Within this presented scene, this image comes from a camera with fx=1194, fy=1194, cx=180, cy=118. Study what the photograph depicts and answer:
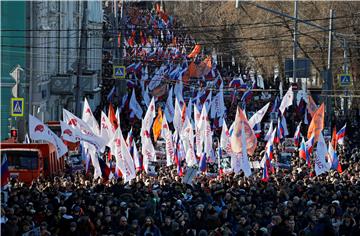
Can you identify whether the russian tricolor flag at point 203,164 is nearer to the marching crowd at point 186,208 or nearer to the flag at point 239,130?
the flag at point 239,130

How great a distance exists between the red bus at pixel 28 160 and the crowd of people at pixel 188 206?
1.34 metres

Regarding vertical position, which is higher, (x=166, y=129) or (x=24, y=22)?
(x=24, y=22)

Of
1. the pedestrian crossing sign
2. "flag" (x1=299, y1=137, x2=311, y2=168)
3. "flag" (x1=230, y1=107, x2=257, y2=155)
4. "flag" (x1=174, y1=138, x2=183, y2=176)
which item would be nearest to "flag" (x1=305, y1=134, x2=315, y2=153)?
"flag" (x1=299, y1=137, x2=311, y2=168)

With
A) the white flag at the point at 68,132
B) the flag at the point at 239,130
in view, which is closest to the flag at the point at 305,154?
the flag at the point at 239,130

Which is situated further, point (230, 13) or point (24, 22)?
point (230, 13)

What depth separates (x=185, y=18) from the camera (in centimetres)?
11688

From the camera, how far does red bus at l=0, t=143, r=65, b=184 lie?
29.2 meters

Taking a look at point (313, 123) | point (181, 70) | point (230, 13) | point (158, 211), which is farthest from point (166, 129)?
point (230, 13)

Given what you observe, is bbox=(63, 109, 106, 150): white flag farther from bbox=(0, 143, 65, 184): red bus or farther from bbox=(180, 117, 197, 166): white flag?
bbox=(180, 117, 197, 166): white flag

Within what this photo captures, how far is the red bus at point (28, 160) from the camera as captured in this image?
29250 millimetres

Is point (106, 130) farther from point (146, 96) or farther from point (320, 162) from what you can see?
point (146, 96)

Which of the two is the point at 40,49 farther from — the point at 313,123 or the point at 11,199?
the point at 11,199

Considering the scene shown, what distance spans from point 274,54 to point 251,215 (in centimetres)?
5828

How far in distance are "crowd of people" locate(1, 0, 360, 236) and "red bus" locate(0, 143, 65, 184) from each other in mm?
1336
